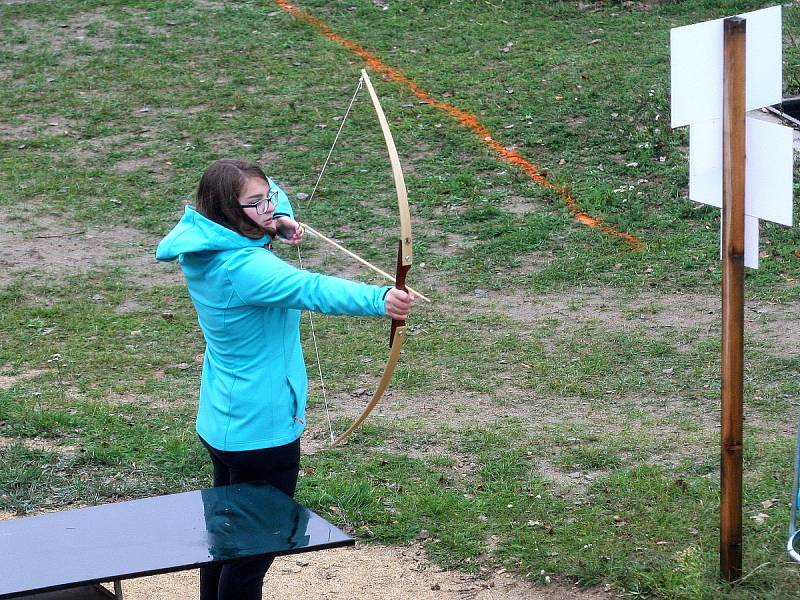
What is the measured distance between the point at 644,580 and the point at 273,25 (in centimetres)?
1044

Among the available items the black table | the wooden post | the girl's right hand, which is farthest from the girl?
the wooden post

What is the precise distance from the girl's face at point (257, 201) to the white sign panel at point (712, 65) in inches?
53.6

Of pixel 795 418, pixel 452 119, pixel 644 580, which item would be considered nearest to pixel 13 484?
pixel 644 580

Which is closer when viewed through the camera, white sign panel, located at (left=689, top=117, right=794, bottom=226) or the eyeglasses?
the eyeglasses

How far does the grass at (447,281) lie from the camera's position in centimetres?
472

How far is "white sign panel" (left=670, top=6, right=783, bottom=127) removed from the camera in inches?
142

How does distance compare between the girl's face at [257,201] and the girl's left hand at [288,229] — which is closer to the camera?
the girl's face at [257,201]

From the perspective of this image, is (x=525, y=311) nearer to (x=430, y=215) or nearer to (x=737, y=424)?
(x=430, y=215)

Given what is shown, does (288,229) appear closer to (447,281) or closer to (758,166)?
(758,166)

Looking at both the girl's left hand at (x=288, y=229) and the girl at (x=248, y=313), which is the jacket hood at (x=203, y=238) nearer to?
the girl at (x=248, y=313)

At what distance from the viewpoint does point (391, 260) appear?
8383 millimetres

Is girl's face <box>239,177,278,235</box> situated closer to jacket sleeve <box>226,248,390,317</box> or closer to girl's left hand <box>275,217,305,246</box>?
jacket sleeve <box>226,248,390,317</box>

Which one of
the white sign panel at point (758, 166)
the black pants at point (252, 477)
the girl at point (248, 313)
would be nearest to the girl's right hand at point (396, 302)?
the girl at point (248, 313)

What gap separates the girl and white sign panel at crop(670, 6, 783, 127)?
121 cm
